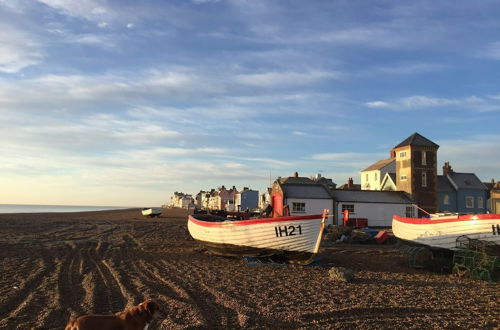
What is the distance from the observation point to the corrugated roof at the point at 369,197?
40.8m

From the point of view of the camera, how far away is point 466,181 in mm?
57531

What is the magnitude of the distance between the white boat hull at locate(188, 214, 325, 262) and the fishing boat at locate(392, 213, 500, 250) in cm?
540

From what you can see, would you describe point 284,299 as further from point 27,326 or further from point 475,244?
point 475,244

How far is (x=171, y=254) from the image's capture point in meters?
18.7

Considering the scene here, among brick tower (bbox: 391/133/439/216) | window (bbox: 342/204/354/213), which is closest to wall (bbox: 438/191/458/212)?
brick tower (bbox: 391/133/439/216)

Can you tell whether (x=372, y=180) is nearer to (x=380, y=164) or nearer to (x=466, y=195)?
(x=380, y=164)

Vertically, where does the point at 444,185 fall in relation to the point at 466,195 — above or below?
above

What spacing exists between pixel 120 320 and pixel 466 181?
60787mm

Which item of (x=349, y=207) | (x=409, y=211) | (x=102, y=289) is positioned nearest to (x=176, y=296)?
(x=102, y=289)

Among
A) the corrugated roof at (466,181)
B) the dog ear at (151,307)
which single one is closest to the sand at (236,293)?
the dog ear at (151,307)

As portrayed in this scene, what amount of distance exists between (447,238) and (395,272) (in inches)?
121

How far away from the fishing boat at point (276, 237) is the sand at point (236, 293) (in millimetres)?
595

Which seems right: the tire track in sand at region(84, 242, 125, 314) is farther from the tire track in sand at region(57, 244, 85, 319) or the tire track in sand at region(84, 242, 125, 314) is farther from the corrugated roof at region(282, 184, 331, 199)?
the corrugated roof at region(282, 184, 331, 199)

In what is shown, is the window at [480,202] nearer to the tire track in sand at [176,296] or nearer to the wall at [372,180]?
the wall at [372,180]
